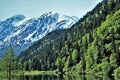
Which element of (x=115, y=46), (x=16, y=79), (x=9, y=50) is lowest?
(x=16, y=79)

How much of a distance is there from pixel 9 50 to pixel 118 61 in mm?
103952

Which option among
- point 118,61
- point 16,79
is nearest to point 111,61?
point 118,61

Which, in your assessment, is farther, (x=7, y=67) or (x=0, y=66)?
(x=0, y=66)

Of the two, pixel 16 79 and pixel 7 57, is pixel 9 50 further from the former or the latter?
pixel 16 79

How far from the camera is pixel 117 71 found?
174500 mm

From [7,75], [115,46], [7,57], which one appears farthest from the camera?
[115,46]

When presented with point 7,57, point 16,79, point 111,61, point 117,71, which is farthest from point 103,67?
point 7,57

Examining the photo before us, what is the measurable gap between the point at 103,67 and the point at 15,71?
334ft

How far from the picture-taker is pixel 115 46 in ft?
653

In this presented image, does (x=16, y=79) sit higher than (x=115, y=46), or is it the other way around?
(x=115, y=46)

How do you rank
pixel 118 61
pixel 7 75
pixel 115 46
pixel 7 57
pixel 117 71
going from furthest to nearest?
pixel 115 46, pixel 118 61, pixel 117 71, pixel 7 75, pixel 7 57

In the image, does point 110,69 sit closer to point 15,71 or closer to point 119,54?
point 119,54

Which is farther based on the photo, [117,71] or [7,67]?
[117,71]

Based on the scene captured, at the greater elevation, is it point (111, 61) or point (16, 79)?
point (111, 61)
